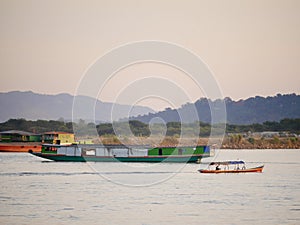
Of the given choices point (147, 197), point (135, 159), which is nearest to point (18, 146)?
point (135, 159)

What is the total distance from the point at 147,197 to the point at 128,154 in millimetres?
24403

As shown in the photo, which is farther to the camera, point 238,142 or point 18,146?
point 238,142

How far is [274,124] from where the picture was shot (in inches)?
5251

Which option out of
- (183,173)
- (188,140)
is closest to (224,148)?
(188,140)

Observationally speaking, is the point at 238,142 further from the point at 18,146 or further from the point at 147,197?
the point at 147,197

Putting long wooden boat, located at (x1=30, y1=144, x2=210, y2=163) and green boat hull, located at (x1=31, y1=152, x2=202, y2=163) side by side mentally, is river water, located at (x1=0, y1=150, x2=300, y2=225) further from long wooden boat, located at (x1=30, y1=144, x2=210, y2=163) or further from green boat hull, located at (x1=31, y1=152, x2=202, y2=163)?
long wooden boat, located at (x1=30, y1=144, x2=210, y2=163)

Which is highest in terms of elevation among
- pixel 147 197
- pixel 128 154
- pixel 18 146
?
pixel 18 146

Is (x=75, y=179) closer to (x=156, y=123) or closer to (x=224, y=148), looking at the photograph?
(x=224, y=148)

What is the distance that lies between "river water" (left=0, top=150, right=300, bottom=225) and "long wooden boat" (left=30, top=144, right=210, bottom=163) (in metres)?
8.39

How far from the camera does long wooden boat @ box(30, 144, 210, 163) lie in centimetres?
5731

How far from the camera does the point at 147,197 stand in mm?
33594

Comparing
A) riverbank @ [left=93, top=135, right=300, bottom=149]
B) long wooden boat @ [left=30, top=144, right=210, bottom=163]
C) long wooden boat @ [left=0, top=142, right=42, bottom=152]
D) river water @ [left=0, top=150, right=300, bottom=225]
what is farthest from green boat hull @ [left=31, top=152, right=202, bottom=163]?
riverbank @ [left=93, top=135, right=300, bottom=149]

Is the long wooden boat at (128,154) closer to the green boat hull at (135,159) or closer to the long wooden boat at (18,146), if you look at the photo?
the green boat hull at (135,159)

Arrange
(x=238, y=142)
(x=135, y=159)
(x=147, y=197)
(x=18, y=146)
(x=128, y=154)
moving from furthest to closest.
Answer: (x=238, y=142) < (x=18, y=146) < (x=128, y=154) < (x=135, y=159) < (x=147, y=197)
